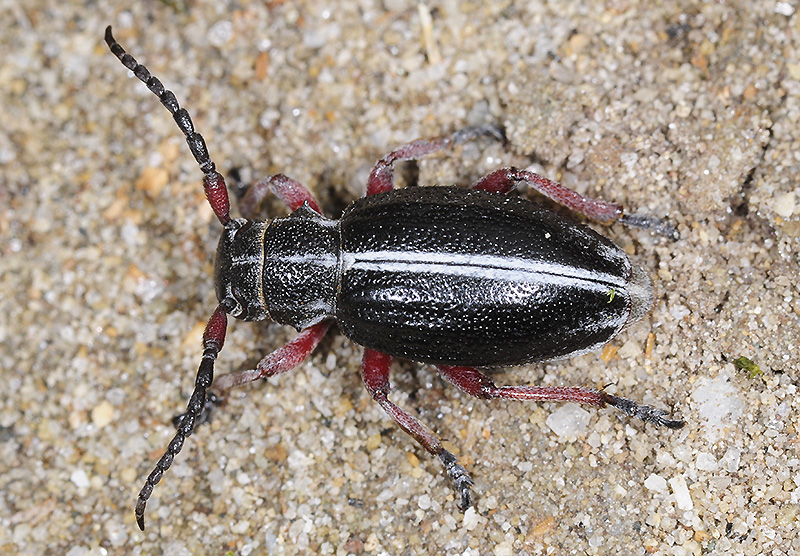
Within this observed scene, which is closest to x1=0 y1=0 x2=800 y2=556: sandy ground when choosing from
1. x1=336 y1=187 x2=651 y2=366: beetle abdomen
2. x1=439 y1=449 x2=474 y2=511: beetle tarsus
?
x1=439 y1=449 x2=474 y2=511: beetle tarsus

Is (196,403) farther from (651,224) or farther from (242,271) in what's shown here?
(651,224)

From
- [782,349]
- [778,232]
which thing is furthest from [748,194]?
[782,349]

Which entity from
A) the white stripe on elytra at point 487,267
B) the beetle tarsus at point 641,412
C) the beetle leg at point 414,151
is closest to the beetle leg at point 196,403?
the white stripe on elytra at point 487,267

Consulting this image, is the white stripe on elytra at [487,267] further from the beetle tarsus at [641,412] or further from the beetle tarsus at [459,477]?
the beetle tarsus at [459,477]

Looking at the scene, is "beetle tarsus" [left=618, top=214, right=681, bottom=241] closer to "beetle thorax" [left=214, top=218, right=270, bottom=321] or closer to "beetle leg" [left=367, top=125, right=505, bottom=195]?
"beetle leg" [left=367, top=125, right=505, bottom=195]

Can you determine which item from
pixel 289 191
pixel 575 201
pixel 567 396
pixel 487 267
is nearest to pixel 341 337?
pixel 289 191

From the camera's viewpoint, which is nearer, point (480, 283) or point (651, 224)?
point (480, 283)
